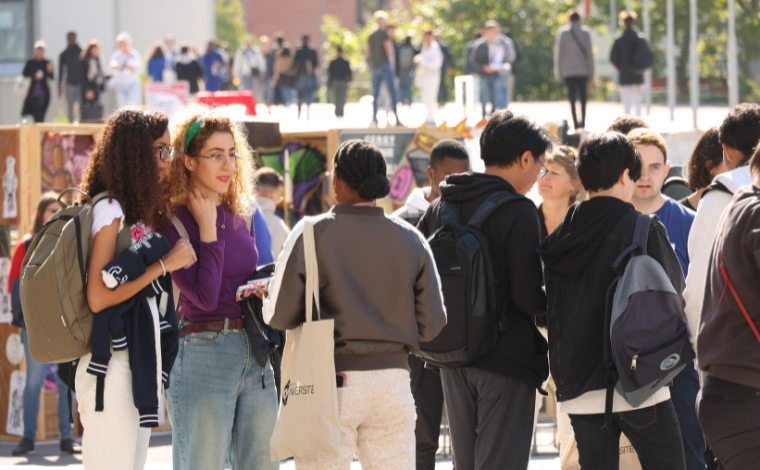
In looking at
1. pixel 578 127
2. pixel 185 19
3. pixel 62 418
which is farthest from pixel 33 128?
pixel 185 19

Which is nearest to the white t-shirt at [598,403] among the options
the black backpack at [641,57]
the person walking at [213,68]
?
the black backpack at [641,57]

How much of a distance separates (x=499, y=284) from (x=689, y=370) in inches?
51.0

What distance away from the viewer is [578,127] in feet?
52.5

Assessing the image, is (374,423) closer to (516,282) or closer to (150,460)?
(516,282)

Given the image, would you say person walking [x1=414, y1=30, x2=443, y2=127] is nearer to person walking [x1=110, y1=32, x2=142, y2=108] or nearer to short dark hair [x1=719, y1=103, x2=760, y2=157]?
person walking [x1=110, y1=32, x2=142, y2=108]

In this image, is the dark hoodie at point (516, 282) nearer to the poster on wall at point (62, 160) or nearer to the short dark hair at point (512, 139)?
the short dark hair at point (512, 139)

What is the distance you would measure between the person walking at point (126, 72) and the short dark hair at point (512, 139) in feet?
51.0

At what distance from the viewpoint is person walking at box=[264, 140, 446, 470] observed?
3.25 meters

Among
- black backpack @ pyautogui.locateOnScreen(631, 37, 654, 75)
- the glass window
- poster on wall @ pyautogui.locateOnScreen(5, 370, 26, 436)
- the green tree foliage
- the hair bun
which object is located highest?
the green tree foliage

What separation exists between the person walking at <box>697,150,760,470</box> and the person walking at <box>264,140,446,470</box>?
3.38 feet

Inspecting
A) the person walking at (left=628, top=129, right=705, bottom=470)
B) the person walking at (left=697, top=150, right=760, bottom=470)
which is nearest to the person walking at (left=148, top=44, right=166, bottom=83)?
the person walking at (left=628, top=129, right=705, bottom=470)

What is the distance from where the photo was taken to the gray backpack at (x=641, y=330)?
11.0ft

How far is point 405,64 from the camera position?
17.9 metres

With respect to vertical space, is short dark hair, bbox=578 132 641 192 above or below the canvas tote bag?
above
